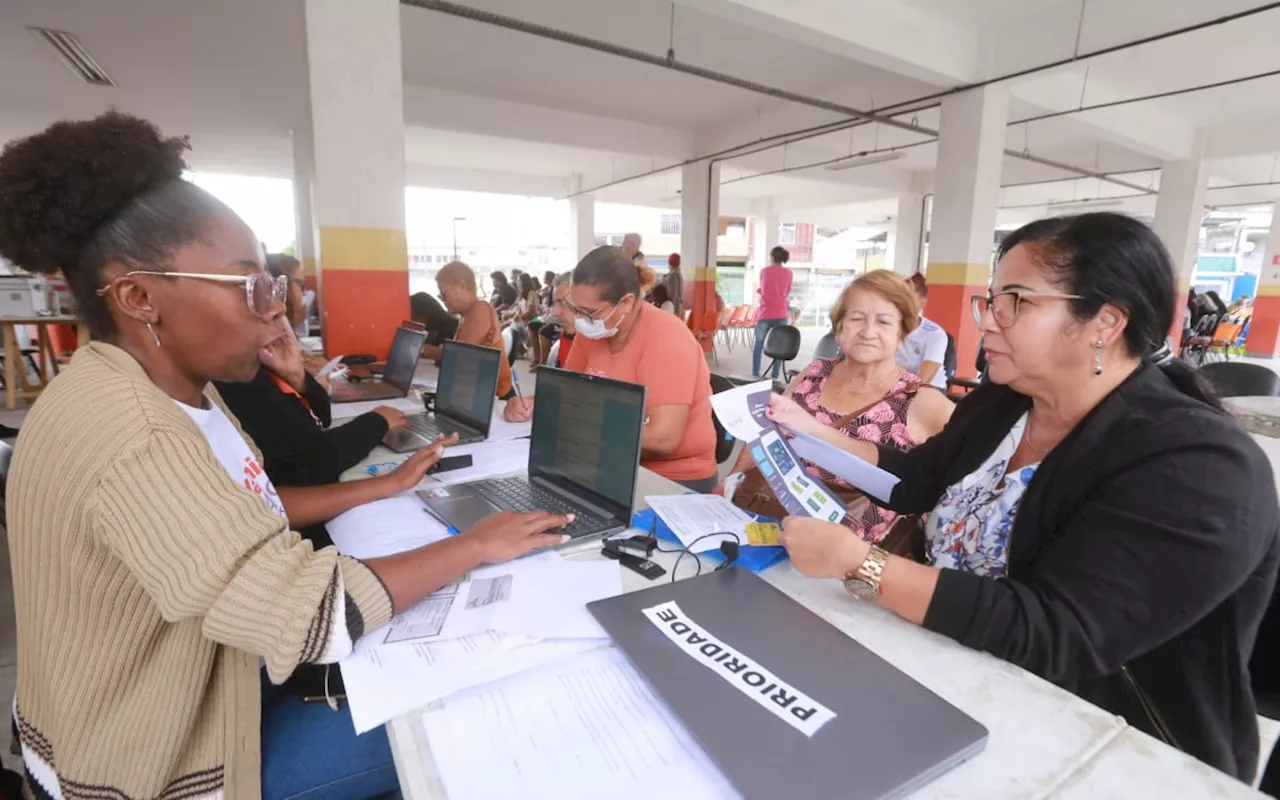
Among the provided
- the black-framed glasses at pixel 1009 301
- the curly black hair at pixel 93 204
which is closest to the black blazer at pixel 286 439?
the curly black hair at pixel 93 204

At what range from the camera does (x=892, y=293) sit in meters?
2.03

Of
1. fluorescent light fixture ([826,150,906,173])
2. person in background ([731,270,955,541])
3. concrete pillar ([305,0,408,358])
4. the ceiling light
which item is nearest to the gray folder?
person in background ([731,270,955,541])

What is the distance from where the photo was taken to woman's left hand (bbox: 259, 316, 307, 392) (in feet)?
6.77

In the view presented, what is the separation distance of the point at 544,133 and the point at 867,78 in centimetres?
433

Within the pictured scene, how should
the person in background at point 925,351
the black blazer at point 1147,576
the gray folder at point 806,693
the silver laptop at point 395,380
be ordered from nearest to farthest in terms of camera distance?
the gray folder at point 806,693
the black blazer at point 1147,576
the silver laptop at point 395,380
the person in background at point 925,351

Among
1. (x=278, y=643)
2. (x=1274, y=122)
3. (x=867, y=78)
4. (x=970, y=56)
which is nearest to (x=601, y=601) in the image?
(x=278, y=643)

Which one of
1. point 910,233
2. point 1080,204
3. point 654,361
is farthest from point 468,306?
point 1080,204

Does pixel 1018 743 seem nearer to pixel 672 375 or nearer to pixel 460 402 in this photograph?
pixel 672 375

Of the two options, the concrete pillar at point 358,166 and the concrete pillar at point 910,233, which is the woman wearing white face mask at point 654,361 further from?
the concrete pillar at point 910,233

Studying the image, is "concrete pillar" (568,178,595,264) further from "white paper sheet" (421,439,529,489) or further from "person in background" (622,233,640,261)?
"white paper sheet" (421,439,529,489)

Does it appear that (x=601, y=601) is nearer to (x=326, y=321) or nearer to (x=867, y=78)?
(x=326, y=321)

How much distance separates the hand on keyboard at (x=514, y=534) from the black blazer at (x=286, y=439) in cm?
59

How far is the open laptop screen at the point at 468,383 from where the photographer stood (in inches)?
81.8

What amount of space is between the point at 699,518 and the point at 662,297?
21.5ft
